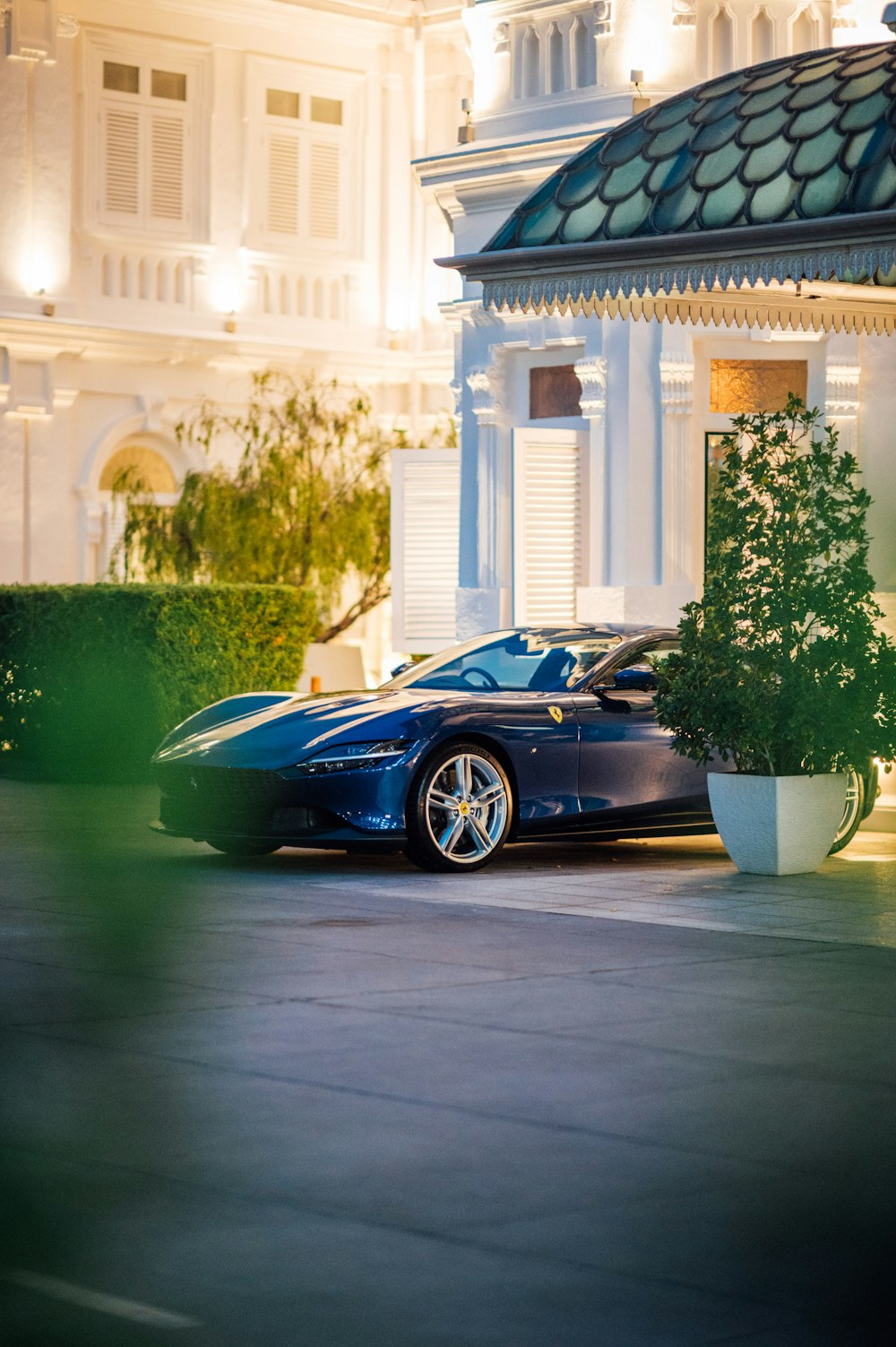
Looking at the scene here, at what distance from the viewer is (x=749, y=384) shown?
18.4m

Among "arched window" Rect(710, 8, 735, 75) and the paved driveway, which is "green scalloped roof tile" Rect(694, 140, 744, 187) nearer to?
the paved driveway

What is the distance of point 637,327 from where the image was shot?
728 inches

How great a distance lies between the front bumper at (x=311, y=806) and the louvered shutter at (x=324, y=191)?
1978 cm

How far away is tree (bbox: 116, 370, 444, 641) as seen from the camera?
24656 millimetres

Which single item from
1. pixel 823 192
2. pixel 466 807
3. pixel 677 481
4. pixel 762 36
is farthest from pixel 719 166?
pixel 762 36

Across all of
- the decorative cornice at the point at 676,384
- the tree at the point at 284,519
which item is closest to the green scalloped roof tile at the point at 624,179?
the decorative cornice at the point at 676,384

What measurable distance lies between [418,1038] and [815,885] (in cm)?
497

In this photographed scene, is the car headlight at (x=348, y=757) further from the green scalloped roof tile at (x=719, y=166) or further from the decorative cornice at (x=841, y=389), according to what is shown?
the decorative cornice at (x=841, y=389)

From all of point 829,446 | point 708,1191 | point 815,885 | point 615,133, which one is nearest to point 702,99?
point 615,133

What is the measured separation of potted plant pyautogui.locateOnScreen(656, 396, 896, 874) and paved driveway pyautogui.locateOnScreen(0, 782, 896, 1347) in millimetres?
1294

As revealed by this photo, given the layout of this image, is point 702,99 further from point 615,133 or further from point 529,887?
point 529,887

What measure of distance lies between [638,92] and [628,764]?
26.3 ft

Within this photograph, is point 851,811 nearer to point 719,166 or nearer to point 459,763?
point 459,763

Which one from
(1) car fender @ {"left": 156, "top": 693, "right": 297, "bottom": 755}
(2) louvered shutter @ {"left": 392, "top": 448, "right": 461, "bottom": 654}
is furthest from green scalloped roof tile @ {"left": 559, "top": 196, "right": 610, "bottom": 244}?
(2) louvered shutter @ {"left": 392, "top": 448, "right": 461, "bottom": 654}
